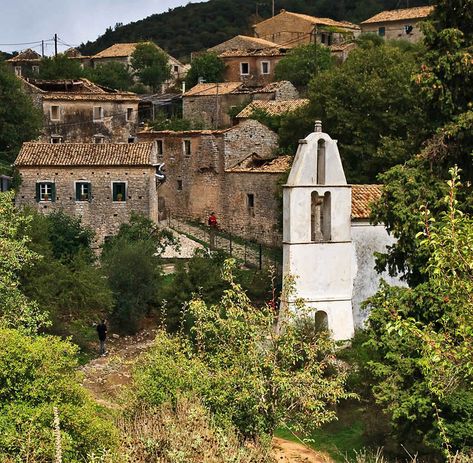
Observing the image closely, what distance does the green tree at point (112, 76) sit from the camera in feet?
226

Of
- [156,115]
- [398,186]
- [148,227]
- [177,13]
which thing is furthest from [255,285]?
[177,13]

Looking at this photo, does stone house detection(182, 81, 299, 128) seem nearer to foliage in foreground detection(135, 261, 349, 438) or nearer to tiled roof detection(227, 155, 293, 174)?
tiled roof detection(227, 155, 293, 174)

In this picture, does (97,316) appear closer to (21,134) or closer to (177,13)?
(21,134)

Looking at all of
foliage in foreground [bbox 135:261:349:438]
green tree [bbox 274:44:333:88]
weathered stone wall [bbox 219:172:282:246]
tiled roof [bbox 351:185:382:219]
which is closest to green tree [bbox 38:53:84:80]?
green tree [bbox 274:44:333:88]

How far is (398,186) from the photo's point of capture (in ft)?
73.5

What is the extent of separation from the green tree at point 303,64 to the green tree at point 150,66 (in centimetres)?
1110

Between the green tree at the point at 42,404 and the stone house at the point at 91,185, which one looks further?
the stone house at the point at 91,185

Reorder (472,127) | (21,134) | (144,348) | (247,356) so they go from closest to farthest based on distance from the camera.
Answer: (247,356) → (472,127) → (144,348) → (21,134)

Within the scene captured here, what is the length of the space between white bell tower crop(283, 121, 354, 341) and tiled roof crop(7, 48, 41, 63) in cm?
4901

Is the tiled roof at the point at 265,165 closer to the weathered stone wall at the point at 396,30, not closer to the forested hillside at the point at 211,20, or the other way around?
the weathered stone wall at the point at 396,30

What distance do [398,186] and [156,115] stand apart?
128 feet

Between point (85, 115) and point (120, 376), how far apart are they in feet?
92.7

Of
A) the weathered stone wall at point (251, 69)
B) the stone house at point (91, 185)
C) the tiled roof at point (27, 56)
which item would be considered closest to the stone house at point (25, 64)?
the tiled roof at point (27, 56)

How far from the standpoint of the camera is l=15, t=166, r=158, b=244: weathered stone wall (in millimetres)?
42281
